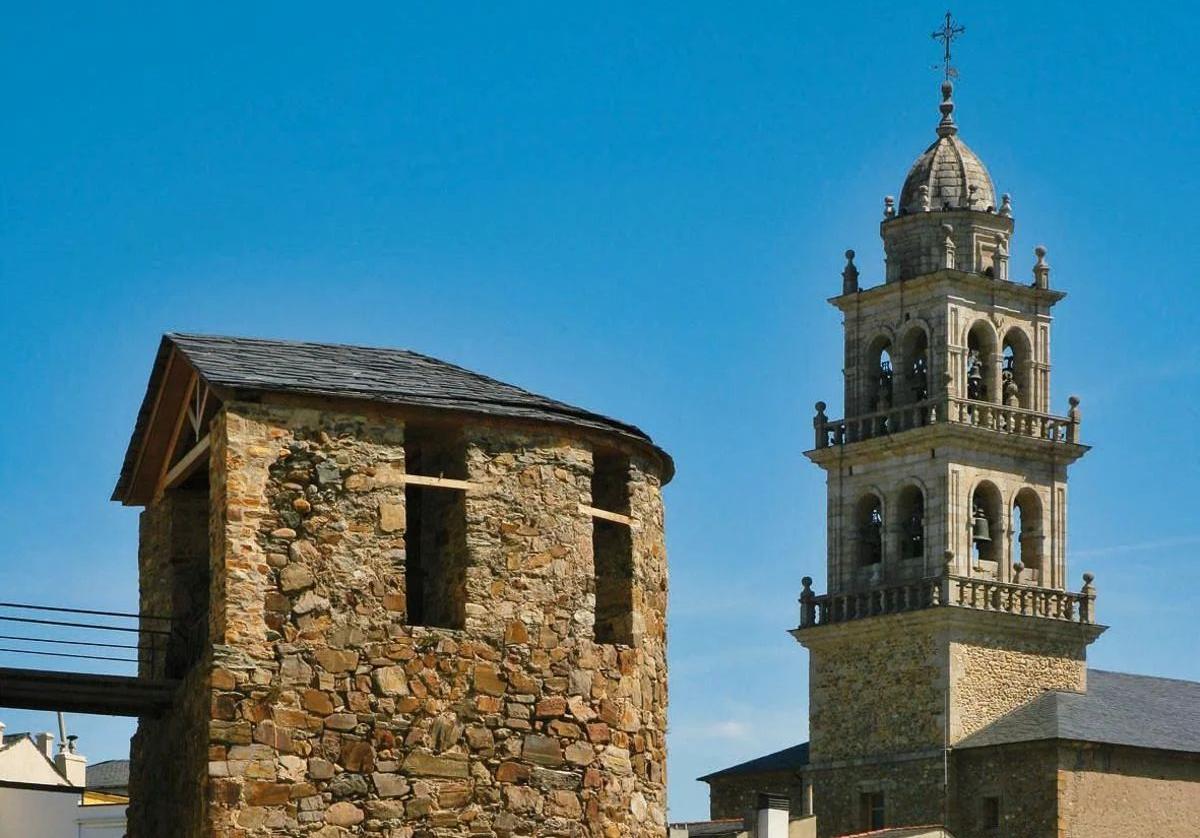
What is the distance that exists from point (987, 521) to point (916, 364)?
3.65m

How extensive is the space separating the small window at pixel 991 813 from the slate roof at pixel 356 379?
102 feet

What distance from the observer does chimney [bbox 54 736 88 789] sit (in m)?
55.4

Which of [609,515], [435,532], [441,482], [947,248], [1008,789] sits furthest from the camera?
[947,248]

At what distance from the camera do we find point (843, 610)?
195 feet

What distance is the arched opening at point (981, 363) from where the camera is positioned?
59.8 meters

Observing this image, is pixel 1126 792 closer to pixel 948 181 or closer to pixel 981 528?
pixel 981 528

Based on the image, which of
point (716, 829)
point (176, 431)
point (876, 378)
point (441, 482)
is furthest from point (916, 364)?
point (441, 482)

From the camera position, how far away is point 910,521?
2352 inches

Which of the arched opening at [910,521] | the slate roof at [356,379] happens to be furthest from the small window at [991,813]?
the slate roof at [356,379]

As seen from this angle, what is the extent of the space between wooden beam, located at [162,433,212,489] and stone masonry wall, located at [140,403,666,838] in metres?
0.96

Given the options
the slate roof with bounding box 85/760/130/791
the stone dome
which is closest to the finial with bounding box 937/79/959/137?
the stone dome

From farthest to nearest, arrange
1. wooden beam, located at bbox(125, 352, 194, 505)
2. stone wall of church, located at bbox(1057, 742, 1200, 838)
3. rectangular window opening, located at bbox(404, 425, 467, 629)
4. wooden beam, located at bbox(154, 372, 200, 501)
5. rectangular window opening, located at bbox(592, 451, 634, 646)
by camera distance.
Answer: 1. stone wall of church, located at bbox(1057, 742, 1200, 838)
2. wooden beam, located at bbox(125, 352, 194, 505)
3. wooden beam, located at bbox(154, 372, 200, 501)
4. rectangular window opening, located at bbox(592, 451, 634, 646)
5. rectangular window opening, located at bbox(404, 425, 467, 629)

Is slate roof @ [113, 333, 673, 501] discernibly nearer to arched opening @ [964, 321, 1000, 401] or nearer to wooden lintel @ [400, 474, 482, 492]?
wooden lintel @ [400, 474, 482, 492]

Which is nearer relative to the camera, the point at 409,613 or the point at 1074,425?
the point at 409,613
